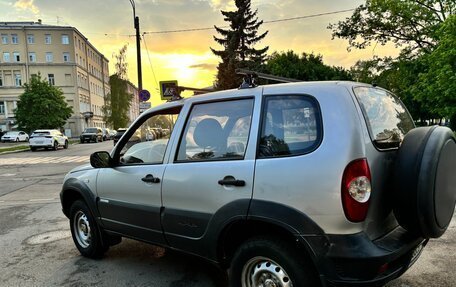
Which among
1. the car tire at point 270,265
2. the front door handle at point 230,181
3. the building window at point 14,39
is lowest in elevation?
the car tire at point 270,265

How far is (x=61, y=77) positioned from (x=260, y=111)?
73858 mm

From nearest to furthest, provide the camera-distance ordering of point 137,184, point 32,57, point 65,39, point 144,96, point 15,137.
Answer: point 137,184, point 144,96, point 15,137, point 32,57, point 65,39

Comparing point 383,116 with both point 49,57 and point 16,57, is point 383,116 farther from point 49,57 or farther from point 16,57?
point 16,57

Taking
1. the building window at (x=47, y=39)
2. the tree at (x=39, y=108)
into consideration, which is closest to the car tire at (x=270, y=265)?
the tree at (x=39, y=108)

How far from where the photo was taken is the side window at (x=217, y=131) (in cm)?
305

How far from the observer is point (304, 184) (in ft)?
8.29

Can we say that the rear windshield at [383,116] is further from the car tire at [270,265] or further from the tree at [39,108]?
the tree at [39,108]

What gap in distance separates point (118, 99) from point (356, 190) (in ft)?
214

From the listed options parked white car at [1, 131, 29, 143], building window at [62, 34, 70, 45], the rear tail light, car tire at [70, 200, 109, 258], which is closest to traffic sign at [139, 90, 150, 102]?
car tire at [70, 200, 109, 258]

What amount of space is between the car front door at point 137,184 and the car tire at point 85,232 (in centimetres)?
35

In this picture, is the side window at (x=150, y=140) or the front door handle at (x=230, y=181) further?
the side window at (x=150, y=140)

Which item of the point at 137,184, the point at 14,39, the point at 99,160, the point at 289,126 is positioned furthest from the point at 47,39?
the point at 289,126

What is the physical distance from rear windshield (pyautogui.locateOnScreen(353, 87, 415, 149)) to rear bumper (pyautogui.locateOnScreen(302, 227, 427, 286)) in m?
0.70

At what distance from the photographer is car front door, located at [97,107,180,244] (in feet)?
11.8
